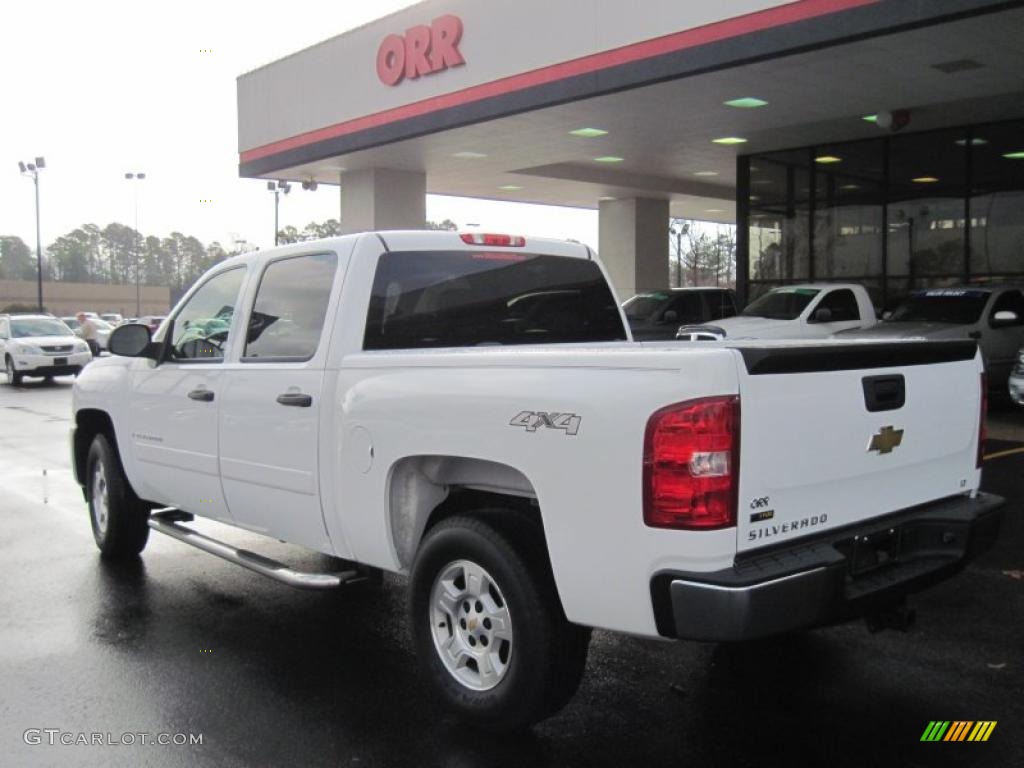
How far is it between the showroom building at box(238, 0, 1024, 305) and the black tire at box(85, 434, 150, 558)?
31.2 feet

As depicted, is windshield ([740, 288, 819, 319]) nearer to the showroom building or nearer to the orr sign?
the showroom building

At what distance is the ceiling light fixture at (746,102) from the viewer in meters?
15.5

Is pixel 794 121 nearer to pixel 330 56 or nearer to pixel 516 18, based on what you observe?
pixel 516 18

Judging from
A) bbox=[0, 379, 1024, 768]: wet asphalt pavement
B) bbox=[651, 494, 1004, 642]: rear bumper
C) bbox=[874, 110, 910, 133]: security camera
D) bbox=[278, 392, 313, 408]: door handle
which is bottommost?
bbox=[0, 379, 1024, 768]: wet asphalt pavement

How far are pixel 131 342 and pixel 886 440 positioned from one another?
4.45 m

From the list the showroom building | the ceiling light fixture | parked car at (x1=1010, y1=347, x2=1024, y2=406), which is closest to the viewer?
parked car at (x1=1010, y1=347, x2=1024, y2=406)

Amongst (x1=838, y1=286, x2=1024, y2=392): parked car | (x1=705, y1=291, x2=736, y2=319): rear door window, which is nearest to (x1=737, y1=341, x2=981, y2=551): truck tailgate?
(x1=838, y1=286, x2=1024, y2=392): parked car

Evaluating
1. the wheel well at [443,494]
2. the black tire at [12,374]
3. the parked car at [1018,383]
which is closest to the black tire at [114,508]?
the wheel well at [443,494]

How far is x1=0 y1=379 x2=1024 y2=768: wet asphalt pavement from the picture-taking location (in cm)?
367

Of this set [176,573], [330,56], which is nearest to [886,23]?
[176,573]

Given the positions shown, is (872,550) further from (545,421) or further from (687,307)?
(687,307)

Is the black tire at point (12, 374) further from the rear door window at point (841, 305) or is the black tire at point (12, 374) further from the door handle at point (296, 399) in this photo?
the door handle at point (296, 399)

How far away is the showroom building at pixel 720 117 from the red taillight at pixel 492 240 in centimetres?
757

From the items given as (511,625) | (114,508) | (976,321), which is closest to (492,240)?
(511,625)
